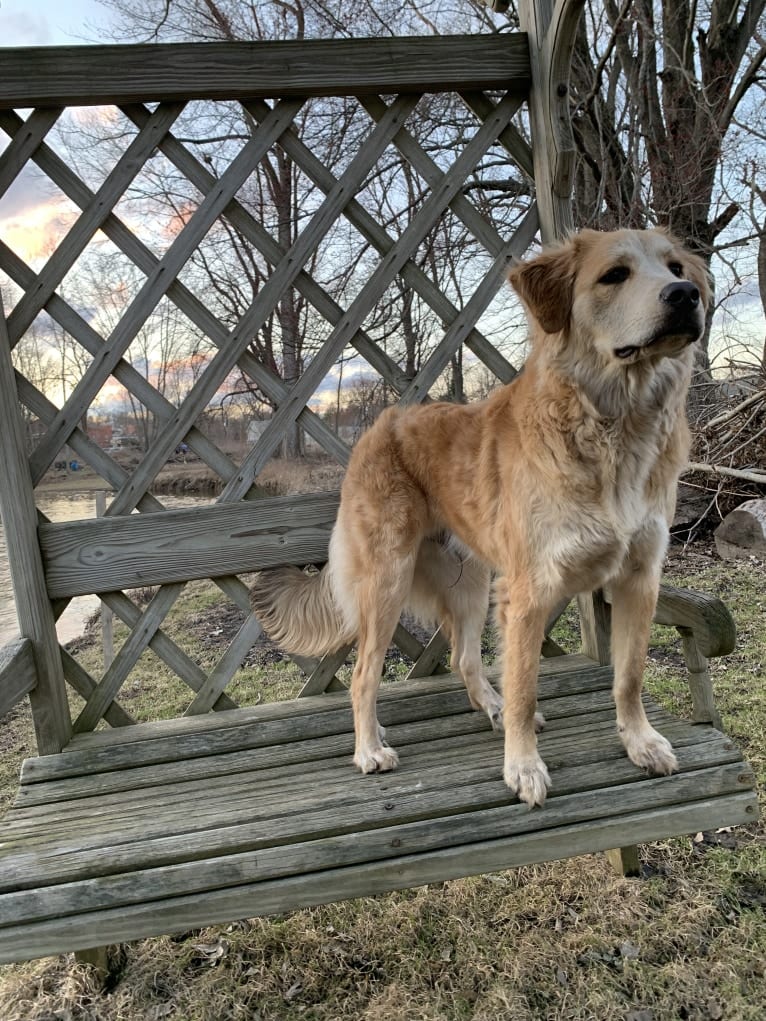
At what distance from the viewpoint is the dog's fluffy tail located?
2.23m

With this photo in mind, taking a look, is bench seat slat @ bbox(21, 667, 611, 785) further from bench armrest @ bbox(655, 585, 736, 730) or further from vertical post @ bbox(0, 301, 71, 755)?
bench armrest @ bbox(655, 585, 736, 730)

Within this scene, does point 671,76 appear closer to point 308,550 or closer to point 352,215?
point 352,215

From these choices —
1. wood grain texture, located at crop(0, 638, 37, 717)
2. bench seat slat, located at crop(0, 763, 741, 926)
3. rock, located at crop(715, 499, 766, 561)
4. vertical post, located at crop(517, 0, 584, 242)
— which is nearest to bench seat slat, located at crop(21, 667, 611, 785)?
wood grain texture, located at crop(0, 638, 37, 717)

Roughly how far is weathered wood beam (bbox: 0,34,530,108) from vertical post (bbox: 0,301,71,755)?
A: 69 centimetres

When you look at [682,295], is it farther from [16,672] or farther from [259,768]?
[16,672]

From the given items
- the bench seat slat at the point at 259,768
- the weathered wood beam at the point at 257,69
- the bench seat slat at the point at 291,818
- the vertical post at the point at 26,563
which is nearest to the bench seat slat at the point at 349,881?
the bench seat slat at the point at 291,818

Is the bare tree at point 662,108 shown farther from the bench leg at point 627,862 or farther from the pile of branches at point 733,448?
the bench leg at point 627,862

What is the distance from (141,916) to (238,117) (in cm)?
391

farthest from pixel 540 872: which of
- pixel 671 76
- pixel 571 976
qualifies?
pixel 671 76

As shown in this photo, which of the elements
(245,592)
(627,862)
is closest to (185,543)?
(245,592)

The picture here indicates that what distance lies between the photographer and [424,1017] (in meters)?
1.64

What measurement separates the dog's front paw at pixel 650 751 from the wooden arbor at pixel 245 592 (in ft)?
0.15

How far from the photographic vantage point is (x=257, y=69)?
6.65 ft

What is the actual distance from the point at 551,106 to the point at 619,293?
3.10ft
